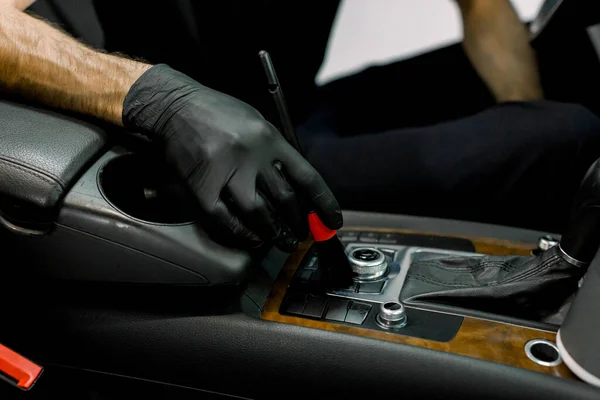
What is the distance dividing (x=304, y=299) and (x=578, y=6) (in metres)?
0.63

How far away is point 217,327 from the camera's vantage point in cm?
59

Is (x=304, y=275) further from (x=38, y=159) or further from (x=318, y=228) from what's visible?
(x=38, y=159)

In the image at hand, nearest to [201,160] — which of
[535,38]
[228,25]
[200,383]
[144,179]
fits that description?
[144,179]

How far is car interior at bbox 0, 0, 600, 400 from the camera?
54 cm

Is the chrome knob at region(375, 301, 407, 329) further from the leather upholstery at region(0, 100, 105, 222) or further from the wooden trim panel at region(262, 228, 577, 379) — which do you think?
the leather upholstery at region(0, 100, 105, 222)

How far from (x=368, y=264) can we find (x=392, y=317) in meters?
0.09

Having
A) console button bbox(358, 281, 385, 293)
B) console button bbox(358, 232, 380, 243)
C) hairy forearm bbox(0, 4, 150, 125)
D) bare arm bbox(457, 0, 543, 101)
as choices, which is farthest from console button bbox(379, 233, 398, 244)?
bare arm bbox(457, 0, 543, 101)

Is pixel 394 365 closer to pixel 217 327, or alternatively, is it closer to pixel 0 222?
pixel 217 327

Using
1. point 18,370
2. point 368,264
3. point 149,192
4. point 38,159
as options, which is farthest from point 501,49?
point 18,370

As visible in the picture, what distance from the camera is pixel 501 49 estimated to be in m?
1.21

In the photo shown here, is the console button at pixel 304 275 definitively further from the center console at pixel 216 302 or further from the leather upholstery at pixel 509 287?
→ the leather upholstery at pixel 509 287

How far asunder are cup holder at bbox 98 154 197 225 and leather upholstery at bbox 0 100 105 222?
0.16 feet

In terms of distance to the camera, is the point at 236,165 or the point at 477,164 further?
the point at 477,164

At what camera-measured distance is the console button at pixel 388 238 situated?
2.50 ft
